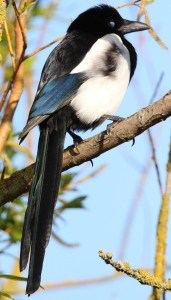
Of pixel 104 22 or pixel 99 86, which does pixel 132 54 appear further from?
pixel 99 86

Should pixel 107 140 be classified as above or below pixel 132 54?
below

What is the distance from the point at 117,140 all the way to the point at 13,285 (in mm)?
945

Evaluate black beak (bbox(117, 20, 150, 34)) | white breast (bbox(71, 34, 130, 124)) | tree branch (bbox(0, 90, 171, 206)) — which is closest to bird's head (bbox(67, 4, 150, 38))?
black beak (bbox(117, 20, 150, 34))

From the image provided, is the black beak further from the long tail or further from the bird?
the long tail

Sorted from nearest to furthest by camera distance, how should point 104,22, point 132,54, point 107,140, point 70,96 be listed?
point 107,140 < point 70,96 < point 132,54 < point 104,22

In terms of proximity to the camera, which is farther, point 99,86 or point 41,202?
point 99,86

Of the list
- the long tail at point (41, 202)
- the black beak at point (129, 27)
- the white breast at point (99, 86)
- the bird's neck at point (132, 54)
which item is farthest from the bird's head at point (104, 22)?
the long tail at point (41, 202)

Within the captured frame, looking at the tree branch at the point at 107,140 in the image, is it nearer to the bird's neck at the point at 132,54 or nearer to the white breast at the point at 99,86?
the white breast at the point at 99,86

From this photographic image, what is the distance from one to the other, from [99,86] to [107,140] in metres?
0.83

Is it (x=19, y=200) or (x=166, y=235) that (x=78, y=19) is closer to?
(x=19, y=200)

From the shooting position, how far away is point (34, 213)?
7.71 feet

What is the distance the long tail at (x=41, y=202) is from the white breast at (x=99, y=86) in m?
0.24

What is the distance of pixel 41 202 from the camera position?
2383 mm

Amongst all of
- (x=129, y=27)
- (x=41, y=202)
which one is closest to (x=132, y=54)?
(x=129, y=27)
